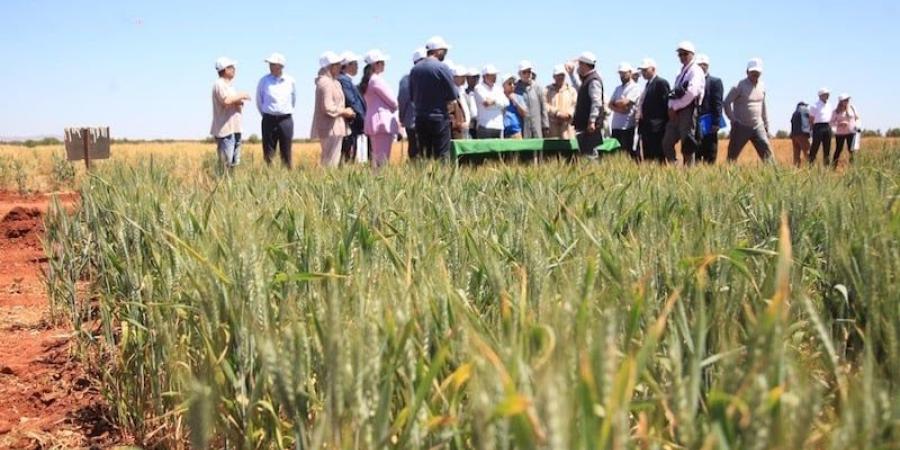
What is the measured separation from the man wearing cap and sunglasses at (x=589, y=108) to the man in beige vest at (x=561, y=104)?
1204 mm

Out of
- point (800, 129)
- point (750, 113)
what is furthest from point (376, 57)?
point (800, 129)

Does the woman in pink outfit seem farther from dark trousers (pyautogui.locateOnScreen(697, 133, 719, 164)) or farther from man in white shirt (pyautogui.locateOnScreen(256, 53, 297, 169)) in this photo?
dark trousers (pyautogui.locateOnScreen(697, 133, 719, 164))

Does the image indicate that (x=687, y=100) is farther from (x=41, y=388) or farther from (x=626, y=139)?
(x=41, y=388)

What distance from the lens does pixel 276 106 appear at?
7.51m

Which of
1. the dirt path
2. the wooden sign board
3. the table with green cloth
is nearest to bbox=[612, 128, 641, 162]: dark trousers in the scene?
the table with green cloth

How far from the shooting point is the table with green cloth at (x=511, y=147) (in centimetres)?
713

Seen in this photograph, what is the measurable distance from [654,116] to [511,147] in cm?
144

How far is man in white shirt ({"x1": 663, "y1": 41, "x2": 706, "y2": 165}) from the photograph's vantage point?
735 cm

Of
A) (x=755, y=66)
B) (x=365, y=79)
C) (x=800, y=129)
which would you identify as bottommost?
(x=800, y=129)

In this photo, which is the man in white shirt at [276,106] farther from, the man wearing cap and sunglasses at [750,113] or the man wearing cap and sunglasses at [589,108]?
the man wearing cap and sunglasses at [750,113]

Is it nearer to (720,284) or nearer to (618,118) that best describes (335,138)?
(618,118)

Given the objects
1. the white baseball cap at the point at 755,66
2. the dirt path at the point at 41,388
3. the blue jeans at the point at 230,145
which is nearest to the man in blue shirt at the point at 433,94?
the blue jeans at the point at 230,145

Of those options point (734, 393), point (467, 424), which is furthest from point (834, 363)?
point (467, 424)

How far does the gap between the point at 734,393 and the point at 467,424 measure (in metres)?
0.31
